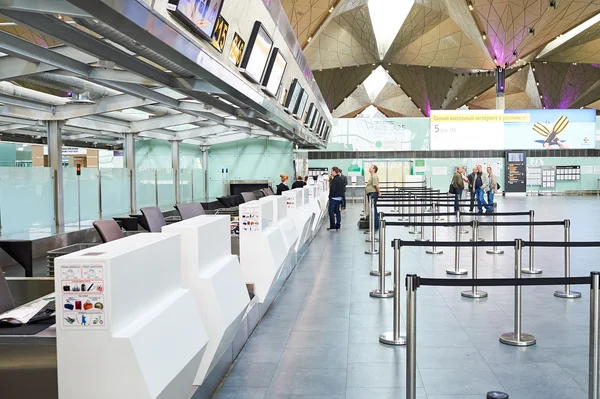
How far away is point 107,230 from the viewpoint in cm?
626

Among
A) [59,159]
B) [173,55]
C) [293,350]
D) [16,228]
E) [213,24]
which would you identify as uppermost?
[213,24]

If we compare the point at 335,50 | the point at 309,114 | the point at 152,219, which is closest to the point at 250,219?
the point at 152,219

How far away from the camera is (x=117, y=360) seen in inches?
112

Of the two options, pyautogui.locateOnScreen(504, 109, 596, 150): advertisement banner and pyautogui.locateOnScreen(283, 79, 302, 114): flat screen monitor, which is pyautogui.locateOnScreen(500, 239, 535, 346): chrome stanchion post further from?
pyautogui.locateOnScreen(504, 109, 596, 150): advertisement banner

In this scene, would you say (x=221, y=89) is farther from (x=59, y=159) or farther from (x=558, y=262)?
(x=558, y=262)

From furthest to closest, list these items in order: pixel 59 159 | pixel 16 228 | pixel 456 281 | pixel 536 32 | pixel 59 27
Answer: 1. pixel 536 32
2. pixel 59 159
3. pixel 16 228
4. pixel 59 27
5. pixel 456 281

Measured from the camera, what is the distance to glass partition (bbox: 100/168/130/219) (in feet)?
48.3

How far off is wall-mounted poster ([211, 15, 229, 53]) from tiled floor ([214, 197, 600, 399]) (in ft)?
11.5

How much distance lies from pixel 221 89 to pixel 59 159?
201 inches

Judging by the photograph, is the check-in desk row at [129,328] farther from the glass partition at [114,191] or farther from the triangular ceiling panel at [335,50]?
the triangular ceiling panel at [335,50]

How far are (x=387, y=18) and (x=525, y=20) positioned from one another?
11.9m

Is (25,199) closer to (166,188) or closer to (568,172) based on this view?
(166,188)

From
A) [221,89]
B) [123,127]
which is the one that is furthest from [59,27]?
[123,127]

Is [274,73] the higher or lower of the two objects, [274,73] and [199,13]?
the higher
